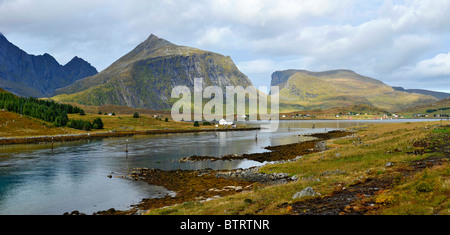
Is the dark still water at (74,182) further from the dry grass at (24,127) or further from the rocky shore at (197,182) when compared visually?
the dry grass at (24,127)

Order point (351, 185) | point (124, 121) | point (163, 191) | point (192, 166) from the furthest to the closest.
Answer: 1. point (124, 121)
2. point (192, 166)
3. point (163, 191)
4. point (351, 185)

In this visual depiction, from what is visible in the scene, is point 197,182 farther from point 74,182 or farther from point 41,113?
point 41,113

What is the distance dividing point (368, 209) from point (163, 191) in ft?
92.0

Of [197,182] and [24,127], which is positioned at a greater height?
[24,127]

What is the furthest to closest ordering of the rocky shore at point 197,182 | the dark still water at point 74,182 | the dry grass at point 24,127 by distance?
1. the dry grass at point 24,127
2. the dark still water at point 74,182
3. the rocky shore at point 197,182

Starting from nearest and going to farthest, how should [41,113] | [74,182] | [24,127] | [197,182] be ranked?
1. [197,182]
2. [74,182]
3. [24,127]
4. [41,113]

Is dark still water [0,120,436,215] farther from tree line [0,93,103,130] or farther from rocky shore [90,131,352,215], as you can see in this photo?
tree line [0,93,103,130]

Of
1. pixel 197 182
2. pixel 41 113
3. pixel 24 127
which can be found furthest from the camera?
pixel 41 113

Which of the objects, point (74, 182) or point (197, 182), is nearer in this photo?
point (197, 182)

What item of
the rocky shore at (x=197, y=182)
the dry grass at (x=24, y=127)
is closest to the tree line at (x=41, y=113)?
the dry grass at (x=24, y=127)

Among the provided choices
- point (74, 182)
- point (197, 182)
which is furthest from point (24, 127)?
point (197, 182)
